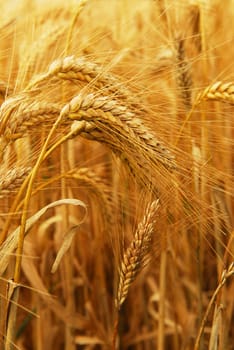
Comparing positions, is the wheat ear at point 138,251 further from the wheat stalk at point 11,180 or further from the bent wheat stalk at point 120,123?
the wheat stalk at point 11,180

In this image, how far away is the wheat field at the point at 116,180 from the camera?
120 centimetres

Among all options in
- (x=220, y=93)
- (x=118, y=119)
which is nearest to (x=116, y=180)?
(x=220, y=93)

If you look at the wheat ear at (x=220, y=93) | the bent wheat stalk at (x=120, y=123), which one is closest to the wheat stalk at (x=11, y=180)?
the bent wheat stalk at (x=120, y=123)

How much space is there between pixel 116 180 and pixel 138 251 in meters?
0.63

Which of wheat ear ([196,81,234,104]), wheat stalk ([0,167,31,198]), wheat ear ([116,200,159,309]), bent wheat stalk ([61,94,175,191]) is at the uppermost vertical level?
wheat ear ([196,81,234,104])

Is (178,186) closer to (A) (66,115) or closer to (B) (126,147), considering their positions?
(B) (126,147)

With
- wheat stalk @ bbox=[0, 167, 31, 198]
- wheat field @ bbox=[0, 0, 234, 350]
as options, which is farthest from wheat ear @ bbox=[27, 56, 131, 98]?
wheat stalk @ bbox=[0, 167, 31, 198]

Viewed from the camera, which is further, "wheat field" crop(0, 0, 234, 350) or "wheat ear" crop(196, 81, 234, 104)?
"wheat ear" crop(196, 81, 234, 104)

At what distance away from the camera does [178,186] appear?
1206 millimetres

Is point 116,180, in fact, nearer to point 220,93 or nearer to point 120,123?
point 220,93

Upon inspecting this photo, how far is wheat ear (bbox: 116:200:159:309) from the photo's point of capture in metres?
1.29

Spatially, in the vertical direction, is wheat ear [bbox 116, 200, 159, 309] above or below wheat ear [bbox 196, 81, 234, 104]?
below

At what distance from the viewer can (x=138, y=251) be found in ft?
4.25

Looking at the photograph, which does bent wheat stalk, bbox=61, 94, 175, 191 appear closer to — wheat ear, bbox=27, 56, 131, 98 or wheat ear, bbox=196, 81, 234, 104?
wheat ear, bbox=27, 56, 131, 98
